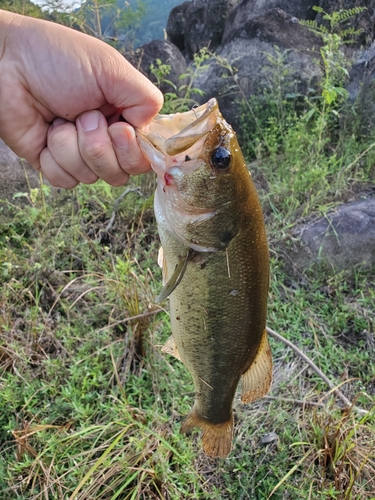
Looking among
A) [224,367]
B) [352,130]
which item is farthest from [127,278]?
[352,130]

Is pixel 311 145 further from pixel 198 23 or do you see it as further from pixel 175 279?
pixel 198 23

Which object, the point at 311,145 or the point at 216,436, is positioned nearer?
the point at 216,436

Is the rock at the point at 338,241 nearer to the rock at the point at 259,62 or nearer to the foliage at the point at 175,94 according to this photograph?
the foliage at the point at 175,94

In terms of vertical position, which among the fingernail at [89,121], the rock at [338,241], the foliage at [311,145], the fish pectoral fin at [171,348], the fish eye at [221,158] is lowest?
the rock at [338,241]

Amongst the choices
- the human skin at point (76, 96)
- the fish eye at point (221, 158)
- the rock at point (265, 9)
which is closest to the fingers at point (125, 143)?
the human skin at point (76, 96)

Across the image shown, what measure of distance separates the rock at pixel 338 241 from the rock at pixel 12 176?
2889 millimetres

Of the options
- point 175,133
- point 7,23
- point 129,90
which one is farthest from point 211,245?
point 7,23

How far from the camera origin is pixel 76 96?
1.63 metres

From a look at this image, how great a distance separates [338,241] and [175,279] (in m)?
2.74

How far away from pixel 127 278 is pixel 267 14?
573 cm

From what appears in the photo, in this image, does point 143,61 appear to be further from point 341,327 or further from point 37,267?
point 341,327

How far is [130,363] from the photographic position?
9.33 ft

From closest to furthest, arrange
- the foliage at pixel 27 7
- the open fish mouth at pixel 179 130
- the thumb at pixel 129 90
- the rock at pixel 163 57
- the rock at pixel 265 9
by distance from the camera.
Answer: the open fish mouth at pixel 179 130
the thumb at pixel 129 90
the foliage at pixel 27 7
the rock at pixel 163 57
the rock at pixel 265 9

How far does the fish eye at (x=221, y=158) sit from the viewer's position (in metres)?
1.36
